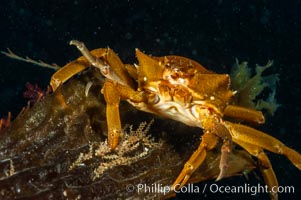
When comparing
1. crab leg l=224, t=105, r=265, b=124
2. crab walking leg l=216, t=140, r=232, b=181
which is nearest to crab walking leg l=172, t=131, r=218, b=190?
crab walking leg l=216, t=140, r=232, b=181

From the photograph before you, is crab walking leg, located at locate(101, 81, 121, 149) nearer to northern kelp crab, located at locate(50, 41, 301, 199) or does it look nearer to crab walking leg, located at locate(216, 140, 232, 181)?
northern kelp crab, located at locate(50, 41, 301, 199)

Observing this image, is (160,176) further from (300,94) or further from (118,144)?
(300,94)

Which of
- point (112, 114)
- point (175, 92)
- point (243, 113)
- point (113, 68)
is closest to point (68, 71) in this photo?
point (113, 68)

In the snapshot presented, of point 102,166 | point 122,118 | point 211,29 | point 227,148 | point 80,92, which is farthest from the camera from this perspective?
point 211,29

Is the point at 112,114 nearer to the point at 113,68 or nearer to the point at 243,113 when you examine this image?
the point at 113,68

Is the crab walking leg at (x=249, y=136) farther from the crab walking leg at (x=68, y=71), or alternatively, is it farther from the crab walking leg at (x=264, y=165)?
the crab walking leg at (x=68, y=71)

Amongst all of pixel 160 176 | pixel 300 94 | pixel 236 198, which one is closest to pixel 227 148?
pixel 160 176

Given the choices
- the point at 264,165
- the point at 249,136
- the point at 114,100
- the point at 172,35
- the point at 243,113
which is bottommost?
the point at 264,165
